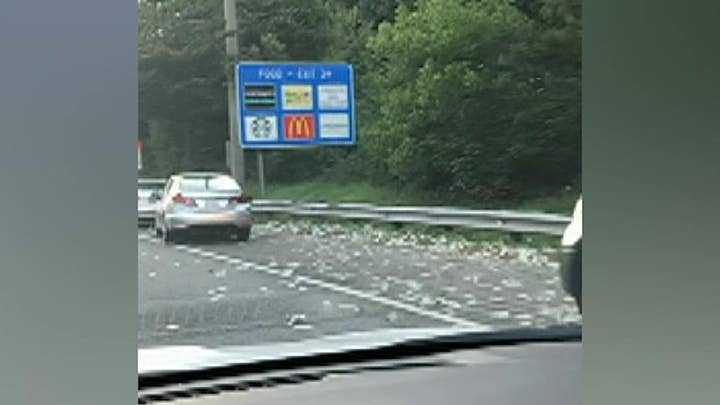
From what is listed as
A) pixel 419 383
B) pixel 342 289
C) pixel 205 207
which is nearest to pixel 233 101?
pixel 205 207

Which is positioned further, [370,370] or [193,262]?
[193,262]

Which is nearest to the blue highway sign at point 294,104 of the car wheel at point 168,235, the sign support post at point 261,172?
the sign support post at point 261,172

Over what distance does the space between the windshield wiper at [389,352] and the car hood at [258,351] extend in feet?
0.07

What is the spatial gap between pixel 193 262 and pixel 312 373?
3644 millimetres

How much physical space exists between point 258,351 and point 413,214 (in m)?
4.33

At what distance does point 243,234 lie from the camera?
7348 millimetres

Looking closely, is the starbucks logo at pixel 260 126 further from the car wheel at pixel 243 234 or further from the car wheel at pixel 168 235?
the car wheel at pixel 168 235

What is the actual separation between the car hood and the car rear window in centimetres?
366

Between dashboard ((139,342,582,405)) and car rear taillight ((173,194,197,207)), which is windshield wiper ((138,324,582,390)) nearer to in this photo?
dashboard ((139,342,582,405))

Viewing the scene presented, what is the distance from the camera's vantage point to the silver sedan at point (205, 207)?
6.92 metres
